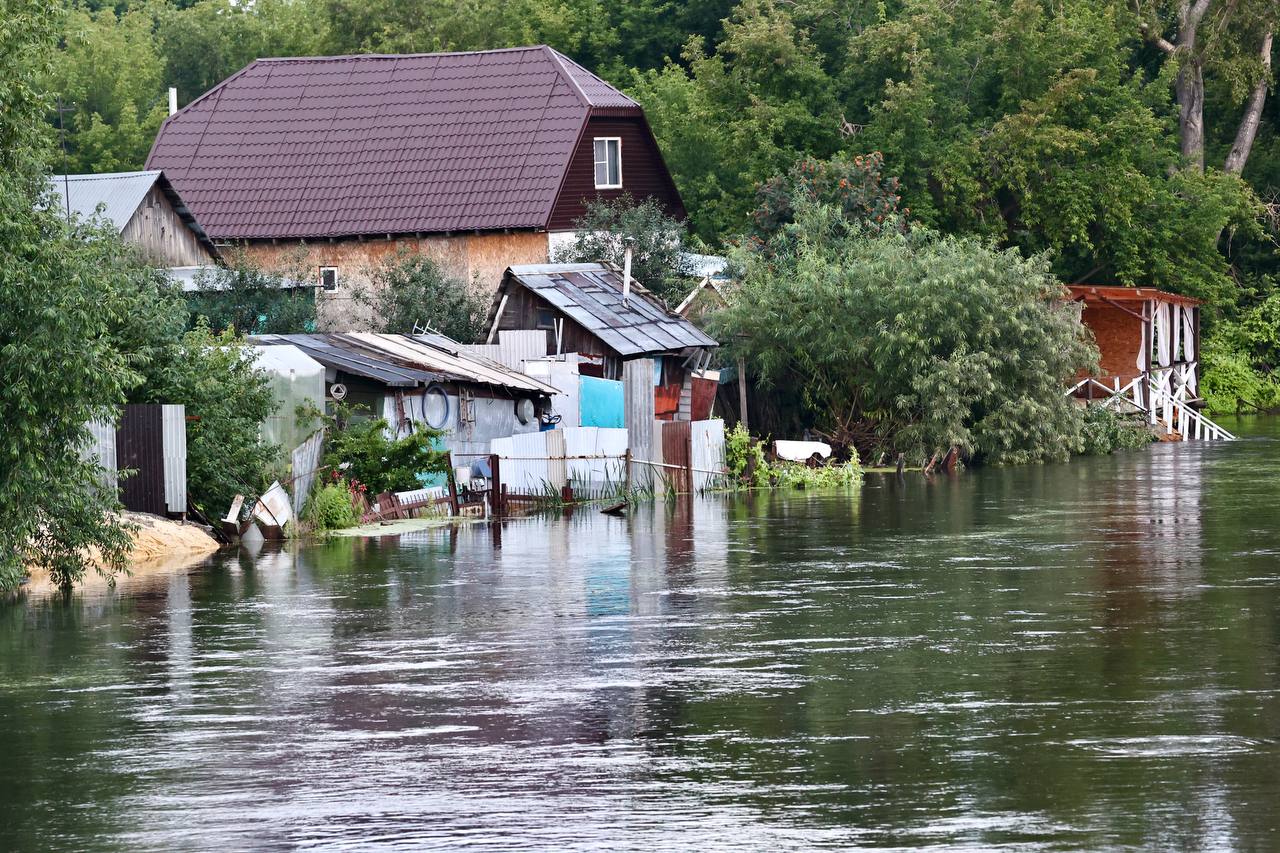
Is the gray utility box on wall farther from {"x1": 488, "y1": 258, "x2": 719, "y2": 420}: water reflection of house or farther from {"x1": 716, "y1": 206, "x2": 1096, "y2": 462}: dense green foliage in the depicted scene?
{"x1": 716, "y1": 206, "x2": 1096, "y2": 462}: dense green foliage

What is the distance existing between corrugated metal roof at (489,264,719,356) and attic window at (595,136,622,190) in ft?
22.8

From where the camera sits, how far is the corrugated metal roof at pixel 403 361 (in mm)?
30859

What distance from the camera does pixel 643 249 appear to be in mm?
43844

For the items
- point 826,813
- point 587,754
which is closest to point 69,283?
point 587,754

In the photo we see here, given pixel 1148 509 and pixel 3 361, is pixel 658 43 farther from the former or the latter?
pixel 3 361

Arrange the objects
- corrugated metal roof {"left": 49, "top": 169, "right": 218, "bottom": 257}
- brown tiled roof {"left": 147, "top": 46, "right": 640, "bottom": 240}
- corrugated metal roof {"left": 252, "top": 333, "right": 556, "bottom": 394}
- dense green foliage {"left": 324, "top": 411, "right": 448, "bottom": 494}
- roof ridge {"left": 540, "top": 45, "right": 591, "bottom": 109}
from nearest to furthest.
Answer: dense green foliage {"left": 324, "top": 411, "right": 448, "bottom": 494}, corrugated metal roof {"left": 252, "top": 333, "right": 556, "bottom": 394}, corrugated metal roof {"left": 49, "top": 169, "right": 218, "bottom": 257}, brown tiled roof {"left": 147, "top": 46, "right": 640, "bottom": 240}, roof ridge {"left": 540, "top": 45, "right": 591, "bottom": 109}

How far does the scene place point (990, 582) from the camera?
70.0 ft

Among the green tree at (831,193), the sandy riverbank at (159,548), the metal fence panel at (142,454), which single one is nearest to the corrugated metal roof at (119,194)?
the metal fence panel at (142,454)

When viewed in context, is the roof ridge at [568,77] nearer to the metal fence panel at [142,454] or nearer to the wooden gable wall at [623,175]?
the wooden gable wall at [623,175]

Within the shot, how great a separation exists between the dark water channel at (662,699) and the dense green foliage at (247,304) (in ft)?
Result: 45.9

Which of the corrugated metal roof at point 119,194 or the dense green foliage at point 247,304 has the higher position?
the corrugated metal roof at point 119,194

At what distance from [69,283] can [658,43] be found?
1972 inches

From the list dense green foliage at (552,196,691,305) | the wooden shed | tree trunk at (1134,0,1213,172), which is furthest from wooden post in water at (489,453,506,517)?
tree trunk at (1134,0,1213,172)

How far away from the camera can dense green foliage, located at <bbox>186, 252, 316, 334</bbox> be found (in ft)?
126
